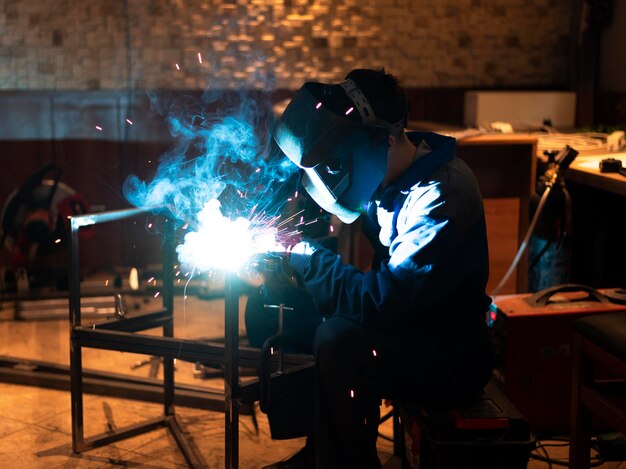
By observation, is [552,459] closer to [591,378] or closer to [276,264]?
[591,378]

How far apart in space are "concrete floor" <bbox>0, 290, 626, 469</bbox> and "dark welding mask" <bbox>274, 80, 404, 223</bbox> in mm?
1226

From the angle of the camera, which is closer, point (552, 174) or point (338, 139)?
point (338, 139)

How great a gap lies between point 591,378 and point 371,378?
32.0 inches

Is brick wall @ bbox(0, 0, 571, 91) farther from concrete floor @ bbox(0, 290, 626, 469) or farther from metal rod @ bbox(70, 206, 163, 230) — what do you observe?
metal rod @ bbox(70, 206, 163, 230)

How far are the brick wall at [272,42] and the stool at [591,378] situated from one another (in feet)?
11.5

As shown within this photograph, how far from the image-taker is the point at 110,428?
3.47m

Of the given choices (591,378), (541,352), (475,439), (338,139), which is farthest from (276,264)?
(541,352)

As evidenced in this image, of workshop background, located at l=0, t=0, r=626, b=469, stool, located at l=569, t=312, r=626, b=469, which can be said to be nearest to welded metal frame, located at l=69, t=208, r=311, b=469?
stool, located at l=569, t=312, r=626, b=469

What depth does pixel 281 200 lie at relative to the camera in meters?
3.22

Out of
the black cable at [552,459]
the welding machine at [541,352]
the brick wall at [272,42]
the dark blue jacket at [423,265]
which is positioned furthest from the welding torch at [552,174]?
the brick wall at [272,42]

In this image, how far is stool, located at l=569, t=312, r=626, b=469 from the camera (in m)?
2.57

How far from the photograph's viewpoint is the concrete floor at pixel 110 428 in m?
3.18

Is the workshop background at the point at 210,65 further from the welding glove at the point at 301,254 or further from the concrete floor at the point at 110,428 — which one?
the welding glove at the point at 301,254

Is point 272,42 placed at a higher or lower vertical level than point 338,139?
higher
